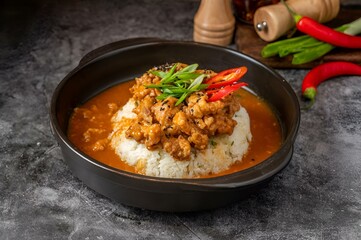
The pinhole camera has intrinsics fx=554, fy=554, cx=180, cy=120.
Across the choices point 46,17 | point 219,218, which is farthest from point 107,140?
point 46,17

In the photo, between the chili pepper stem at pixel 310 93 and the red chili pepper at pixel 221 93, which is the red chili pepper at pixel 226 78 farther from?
the chili pepper stem at pixel 310 93

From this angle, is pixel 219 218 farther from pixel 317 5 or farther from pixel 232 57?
pixel 317 5

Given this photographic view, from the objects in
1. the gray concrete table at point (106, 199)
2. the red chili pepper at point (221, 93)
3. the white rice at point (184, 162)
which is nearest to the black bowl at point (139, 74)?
the gray concrete table at point (106, 199)

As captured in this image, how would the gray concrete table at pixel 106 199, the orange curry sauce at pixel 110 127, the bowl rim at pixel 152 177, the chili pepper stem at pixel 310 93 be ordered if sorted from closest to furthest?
the bowl rim at pixel 152 177 < the gray concrete table at pixel 106 199 < the orange curry sauce at pixel 110 127 < the chili pepper stem at pixel 310 93

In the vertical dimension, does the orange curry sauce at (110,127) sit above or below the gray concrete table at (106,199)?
above

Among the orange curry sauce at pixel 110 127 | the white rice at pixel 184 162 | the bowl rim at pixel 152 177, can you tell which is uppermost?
the bowl rim at pixel 152 177

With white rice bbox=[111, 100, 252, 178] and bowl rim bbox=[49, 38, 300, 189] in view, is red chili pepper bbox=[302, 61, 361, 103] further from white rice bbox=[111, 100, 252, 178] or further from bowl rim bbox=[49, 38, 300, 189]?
white rice bbox=[111, 100, 252, 178]
